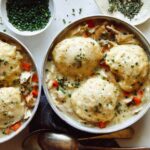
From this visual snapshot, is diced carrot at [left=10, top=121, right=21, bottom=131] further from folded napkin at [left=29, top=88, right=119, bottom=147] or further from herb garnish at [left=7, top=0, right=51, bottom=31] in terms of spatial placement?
herb garnish at [left=7, top=0, right=51, bottom=31]

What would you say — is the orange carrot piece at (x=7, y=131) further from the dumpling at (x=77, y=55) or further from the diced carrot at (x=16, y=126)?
the dumpling at (x=77, y=55)

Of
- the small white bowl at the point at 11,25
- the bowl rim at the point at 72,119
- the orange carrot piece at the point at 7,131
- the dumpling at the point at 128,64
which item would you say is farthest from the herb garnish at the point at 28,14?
the orange carrot piece at the point at 7,131

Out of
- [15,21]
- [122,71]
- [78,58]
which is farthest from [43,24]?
[122,71]

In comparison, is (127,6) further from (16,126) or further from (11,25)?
(16,126)

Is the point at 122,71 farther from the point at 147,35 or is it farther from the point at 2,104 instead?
the point at 2,104

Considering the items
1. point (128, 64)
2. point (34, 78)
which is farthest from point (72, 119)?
point (128, 64)

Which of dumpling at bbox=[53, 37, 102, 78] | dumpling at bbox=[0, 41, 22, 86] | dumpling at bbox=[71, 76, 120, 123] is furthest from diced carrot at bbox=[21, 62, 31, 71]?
dumpling at bbox=[71, 76, 120, 123]
